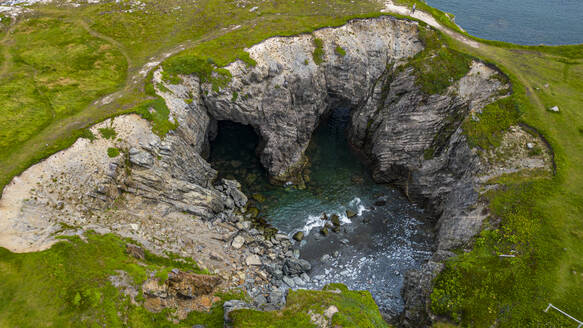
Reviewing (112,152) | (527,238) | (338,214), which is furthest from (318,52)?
(527,238)

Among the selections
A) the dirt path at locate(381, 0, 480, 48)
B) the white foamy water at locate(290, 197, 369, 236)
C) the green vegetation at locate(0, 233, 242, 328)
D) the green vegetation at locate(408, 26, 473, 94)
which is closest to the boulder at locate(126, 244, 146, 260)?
the green vegetation at locate(0, 233, 242, 328)

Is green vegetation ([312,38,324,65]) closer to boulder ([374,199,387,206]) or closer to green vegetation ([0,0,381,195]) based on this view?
green vegetation ([0,0,381,195])

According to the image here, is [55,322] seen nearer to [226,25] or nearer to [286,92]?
[286,92]

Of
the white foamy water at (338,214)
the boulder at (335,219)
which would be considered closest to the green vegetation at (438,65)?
the white foamy water at (338,214)

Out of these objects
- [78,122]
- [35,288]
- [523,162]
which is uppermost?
[78,122]

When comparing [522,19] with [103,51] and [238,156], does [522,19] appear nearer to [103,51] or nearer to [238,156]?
[238,156]

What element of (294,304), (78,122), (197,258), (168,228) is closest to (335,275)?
(294,304)
